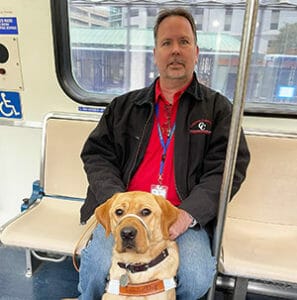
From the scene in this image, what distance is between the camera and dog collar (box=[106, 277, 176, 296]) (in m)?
1.28

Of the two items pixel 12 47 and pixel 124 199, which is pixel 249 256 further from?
pixel 12 47

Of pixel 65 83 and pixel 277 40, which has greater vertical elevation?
pixel 277 40

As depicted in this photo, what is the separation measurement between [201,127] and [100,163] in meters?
0.53

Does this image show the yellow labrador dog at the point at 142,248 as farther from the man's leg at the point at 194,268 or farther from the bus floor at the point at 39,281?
the bus floor at the point at 39,281

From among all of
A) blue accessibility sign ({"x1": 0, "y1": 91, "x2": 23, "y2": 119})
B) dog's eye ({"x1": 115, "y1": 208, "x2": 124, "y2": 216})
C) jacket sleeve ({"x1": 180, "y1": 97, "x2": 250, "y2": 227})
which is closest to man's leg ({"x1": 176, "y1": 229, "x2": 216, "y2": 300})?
jacket sleeve ({"x1": 180, "y1": 97, "x2": 250, "y2": 227})

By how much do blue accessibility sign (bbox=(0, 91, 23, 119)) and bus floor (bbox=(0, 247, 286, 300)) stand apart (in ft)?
3.39

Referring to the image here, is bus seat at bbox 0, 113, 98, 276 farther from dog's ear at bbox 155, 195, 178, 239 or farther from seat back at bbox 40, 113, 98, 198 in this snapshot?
dog's ear at bbox 155, 195, 178, 239

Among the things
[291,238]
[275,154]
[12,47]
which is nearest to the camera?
[291,238]

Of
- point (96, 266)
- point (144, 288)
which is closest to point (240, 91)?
point (144, 288)

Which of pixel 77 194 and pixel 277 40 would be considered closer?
pixel 277 40

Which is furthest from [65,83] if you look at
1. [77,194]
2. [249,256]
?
[249,256]

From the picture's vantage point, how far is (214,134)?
1628 mm

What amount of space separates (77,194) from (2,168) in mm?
818

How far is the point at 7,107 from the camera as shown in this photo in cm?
251
